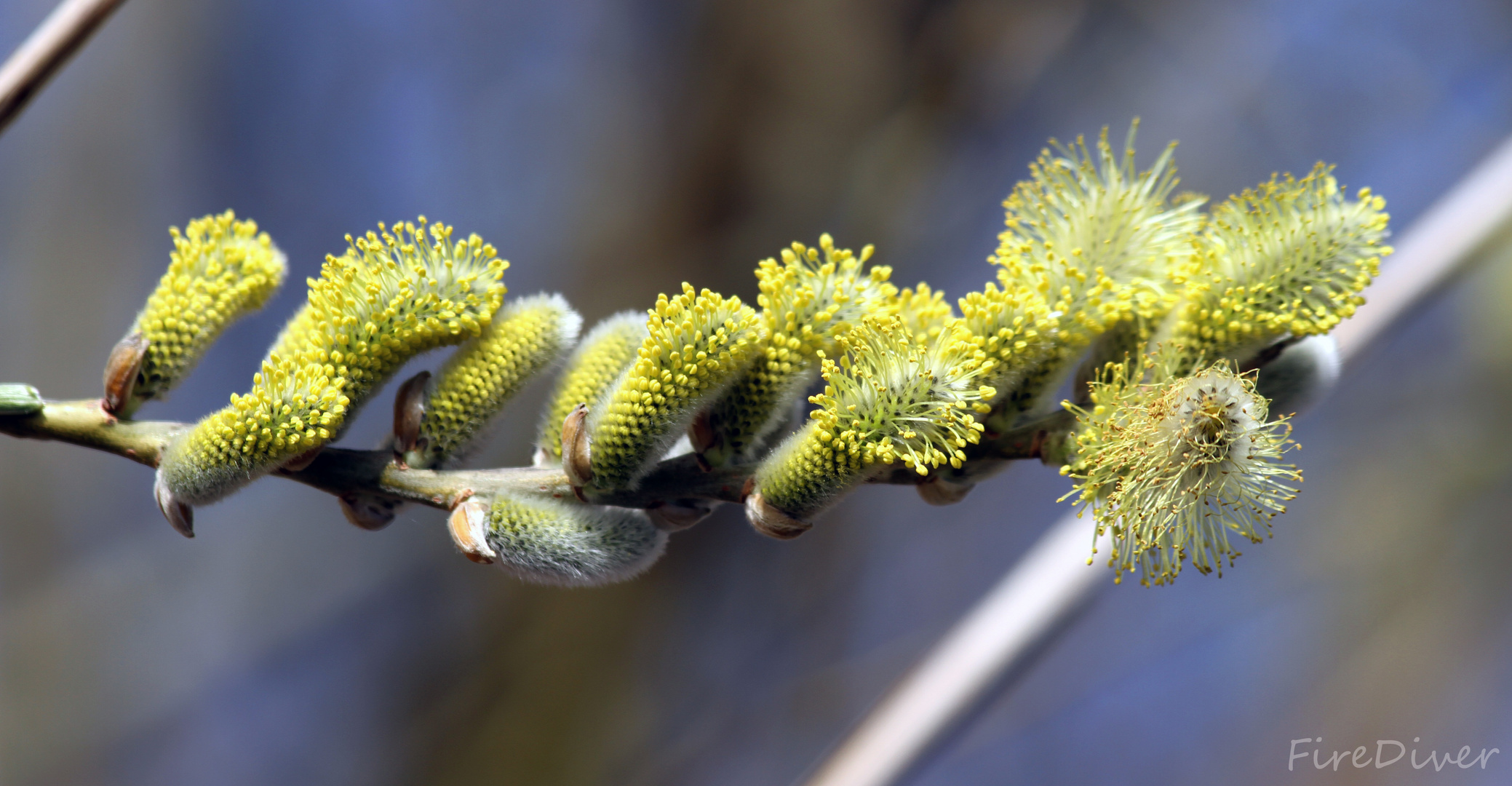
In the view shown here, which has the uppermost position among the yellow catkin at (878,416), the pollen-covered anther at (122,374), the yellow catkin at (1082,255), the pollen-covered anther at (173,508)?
the yellow catkin at (1082,255)

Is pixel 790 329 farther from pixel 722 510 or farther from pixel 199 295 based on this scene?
pixel 722 510

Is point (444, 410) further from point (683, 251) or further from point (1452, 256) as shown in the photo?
point (683, 251)

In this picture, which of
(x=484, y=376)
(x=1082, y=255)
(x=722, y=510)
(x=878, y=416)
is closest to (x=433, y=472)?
(x=484, y=376)

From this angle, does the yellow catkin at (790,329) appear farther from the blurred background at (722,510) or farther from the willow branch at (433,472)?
the blurred background at (722,510)

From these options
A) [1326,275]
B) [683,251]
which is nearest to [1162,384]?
[1326,275]

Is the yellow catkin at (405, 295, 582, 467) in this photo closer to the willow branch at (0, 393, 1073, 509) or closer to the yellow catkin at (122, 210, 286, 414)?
the willow branch at (0, 393, 1073, 509)

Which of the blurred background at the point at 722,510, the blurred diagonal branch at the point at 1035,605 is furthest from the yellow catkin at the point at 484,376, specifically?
the blurred background at the point at 722,510

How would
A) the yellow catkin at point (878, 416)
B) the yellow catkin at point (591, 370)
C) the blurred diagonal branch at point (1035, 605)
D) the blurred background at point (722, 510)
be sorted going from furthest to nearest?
the blurred background at point (722, 510) → the blurred diagonal branch at point (1035, 605) → the yellow catkin at point (591, 370) → the yellow catkin at point (878, 416)
